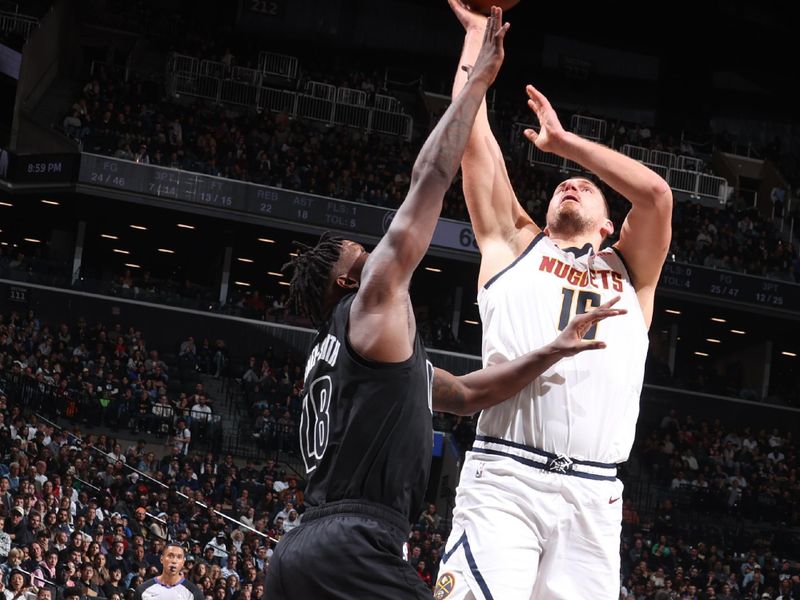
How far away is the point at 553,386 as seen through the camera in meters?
4.41

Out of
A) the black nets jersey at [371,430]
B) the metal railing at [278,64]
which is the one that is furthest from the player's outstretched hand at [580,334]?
the metal railing at [278,64]

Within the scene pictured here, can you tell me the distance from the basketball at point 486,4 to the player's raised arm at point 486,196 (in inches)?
1.6

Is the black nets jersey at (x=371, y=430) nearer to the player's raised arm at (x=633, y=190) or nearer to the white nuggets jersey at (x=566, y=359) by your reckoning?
the white nuggets jersey at (x=566, y=359)

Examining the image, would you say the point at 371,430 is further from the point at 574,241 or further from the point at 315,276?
the point at 574,241

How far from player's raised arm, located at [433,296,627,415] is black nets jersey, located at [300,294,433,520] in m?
0.68

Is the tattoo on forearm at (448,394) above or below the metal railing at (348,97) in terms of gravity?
below

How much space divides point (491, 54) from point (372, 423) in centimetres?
127

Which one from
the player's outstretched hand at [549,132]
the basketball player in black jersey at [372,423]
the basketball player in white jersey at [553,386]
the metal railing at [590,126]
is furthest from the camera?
the metal railing at [590,126]

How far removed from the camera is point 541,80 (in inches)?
1464

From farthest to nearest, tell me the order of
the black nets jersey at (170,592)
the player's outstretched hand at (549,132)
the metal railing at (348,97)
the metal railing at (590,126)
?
1. the metal railing at (590,126)
2. the metal railing at (348,97)
3. the black nets jersey at (170,592)
4. the player's outstretched hand at (549,132)

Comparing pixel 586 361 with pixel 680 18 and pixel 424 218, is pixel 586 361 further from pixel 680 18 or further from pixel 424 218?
pixel 680 18

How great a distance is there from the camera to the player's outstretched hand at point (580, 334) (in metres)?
4.17

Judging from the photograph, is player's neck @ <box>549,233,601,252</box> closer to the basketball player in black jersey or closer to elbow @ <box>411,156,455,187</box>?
the basketball player in black jersey

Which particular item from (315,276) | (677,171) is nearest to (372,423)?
(315,276)
